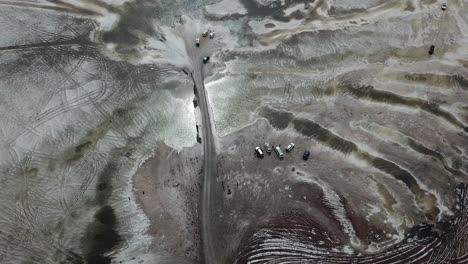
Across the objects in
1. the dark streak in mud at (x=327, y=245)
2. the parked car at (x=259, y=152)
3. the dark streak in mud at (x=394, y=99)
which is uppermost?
the parked car at (x=259, y=152)

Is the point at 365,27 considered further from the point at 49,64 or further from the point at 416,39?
the point at 49,64

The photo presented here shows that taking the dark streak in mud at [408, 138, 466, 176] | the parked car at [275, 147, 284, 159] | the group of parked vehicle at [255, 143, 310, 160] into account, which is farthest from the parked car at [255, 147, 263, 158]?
the dark streak in mud at [408, 138, 466, 176]

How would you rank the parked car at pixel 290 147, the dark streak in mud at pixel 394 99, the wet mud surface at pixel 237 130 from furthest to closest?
the dark streak in mud at pixel 394 99, the parked car at pixel 290 147, the wet mud surface at pixel 237 130

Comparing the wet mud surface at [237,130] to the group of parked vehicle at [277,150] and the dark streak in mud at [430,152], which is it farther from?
the group of parked vehicle at [277,150]

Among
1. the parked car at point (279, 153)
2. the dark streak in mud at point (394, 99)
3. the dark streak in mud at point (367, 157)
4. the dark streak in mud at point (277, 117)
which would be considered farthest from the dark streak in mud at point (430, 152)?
the parked car at point (279, 153)

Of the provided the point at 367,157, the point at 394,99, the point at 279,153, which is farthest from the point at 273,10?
the point at 367,157

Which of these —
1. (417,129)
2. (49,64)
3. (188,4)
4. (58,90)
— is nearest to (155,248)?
(58,90)

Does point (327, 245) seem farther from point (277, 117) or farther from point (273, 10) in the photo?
point (273, 10)

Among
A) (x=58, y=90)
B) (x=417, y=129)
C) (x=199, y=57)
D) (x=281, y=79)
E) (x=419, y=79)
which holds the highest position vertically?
(x=58, y=90)

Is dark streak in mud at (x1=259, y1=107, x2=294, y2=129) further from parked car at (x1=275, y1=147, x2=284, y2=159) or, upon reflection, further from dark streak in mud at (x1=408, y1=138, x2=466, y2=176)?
dark streak in mud at (x1=408, y1=138, x2=466, y2=176)
